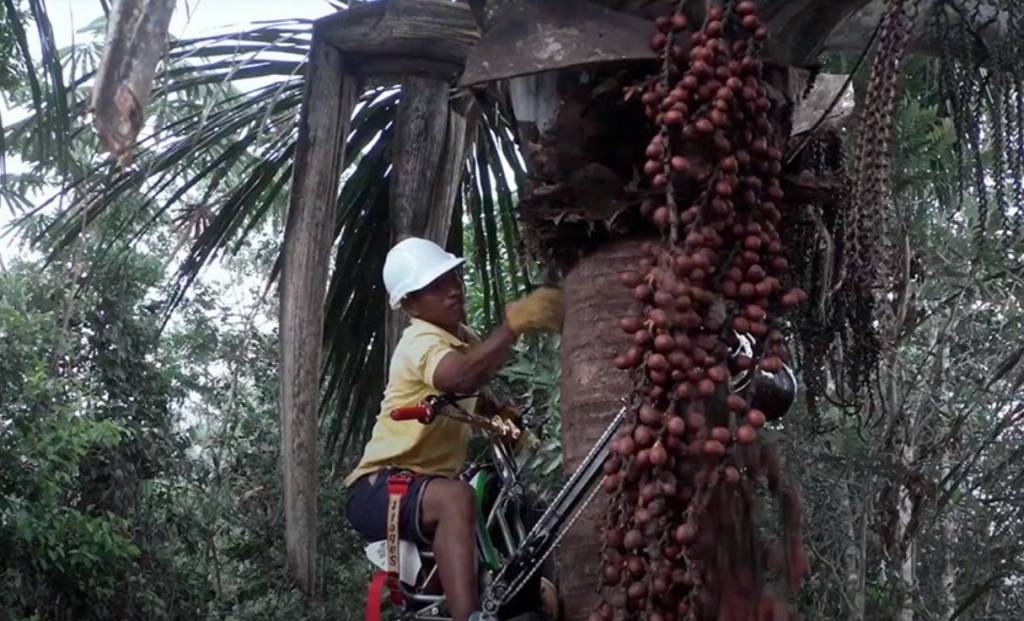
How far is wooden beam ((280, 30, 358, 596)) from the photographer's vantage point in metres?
2.98

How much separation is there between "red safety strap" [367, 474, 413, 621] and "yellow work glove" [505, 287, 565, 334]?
47cm

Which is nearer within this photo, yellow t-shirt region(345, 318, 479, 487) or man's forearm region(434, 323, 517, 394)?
man's forearm region(434, 323, 517, 394)

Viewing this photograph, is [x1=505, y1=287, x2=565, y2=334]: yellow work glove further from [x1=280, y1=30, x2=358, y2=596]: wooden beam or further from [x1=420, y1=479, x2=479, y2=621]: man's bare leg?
[x1=280, y1=30, x2=358, y2=596]: wooden beam

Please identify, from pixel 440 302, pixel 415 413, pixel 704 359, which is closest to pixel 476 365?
pixel 415 413

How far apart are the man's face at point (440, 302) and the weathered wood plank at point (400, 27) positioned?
573mm

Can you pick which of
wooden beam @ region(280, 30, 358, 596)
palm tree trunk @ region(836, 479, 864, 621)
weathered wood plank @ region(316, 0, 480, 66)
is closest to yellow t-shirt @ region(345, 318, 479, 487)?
wooden beam @ region(280, 30, 358, 596)

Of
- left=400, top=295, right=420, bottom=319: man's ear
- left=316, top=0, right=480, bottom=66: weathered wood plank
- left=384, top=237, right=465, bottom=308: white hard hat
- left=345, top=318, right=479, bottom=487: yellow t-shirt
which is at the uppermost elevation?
left=316, top=0, right=480, bottom=66: weathered wood plank

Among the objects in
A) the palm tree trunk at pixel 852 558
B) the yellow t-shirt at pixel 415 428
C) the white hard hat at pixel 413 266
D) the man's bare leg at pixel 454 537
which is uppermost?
the white hard hat at pixel 413 266

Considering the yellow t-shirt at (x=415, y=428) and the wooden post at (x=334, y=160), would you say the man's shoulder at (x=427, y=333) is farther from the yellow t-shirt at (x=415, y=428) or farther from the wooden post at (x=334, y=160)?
the wooden post at (x=334, y=160)

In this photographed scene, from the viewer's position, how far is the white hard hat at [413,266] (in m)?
3.33

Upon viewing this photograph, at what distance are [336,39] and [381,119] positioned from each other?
894 millimetres

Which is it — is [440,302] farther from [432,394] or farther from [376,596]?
[376,596]

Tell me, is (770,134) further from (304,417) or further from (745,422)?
(304,417)

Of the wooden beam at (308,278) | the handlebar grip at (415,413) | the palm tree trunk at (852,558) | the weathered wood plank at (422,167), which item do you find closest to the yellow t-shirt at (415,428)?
the handlebar grip at (415,413)
